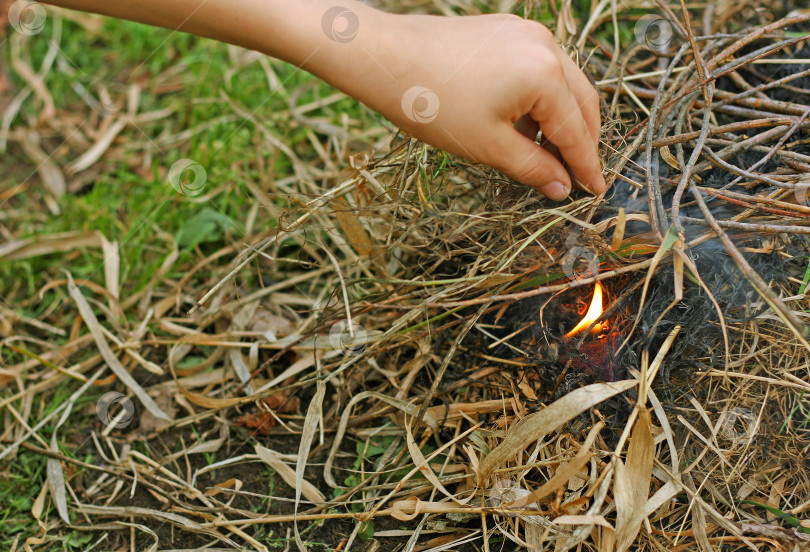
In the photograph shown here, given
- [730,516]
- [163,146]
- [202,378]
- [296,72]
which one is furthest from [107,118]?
[730,516]

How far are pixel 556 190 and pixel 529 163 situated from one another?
103 mm

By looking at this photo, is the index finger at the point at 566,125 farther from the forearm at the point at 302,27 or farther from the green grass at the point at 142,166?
the green grass at the point at 142,166

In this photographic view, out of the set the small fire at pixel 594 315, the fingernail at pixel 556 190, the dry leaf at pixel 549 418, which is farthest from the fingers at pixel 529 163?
the dry leaf at pixel 549 418

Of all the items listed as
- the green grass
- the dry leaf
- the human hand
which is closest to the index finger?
the human hand

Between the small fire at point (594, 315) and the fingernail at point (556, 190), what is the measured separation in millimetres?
174

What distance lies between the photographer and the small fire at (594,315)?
3.78ft

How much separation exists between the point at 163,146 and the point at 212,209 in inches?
16.8

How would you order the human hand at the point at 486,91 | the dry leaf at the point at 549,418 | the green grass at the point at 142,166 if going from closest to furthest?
the human hand at the point at 486,91 < the dry leaf at the point at 549,418 < the green grass at the point at 142,166

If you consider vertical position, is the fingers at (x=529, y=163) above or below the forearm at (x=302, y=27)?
below

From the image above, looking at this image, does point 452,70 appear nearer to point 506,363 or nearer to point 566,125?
point 566,125

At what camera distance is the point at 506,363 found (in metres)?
1.28

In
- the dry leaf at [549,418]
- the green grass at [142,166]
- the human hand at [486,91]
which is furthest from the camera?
the green grass at [142,166]

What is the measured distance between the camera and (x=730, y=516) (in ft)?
3.55

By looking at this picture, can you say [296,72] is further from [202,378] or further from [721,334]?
[721,334]
